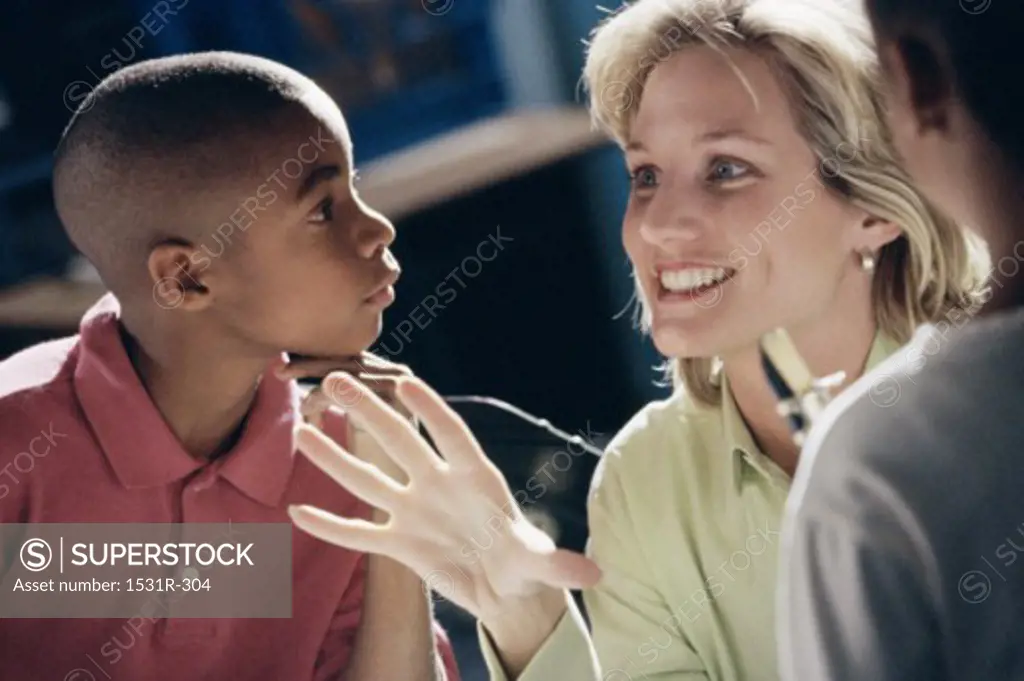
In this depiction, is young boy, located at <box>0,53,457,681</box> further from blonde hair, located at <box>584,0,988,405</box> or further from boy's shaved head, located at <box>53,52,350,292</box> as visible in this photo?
blonde hair, located at <box>584,0,988,405</box>

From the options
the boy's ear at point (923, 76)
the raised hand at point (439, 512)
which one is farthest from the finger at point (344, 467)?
the boy's ear at point (923, 76)

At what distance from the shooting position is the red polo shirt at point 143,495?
759mm

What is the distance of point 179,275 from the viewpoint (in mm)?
744

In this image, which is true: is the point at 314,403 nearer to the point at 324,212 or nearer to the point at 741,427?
the point at 324,212

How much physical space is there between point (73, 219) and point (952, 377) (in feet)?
1.56

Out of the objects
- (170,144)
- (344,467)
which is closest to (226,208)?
(170,144)

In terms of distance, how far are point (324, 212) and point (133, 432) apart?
16cm

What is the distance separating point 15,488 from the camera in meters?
0.75

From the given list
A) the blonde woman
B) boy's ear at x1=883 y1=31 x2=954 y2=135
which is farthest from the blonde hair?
boy's ear at x1=883 y1=31 x2=954 y2=135

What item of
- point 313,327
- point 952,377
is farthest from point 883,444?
point 313,327

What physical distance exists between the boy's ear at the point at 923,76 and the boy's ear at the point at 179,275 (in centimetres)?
38

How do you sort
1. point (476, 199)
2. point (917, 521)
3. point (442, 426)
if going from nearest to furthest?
point (917, 521), point (442, 426), point (476, 199)

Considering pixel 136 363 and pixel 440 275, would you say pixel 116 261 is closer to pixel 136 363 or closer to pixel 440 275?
pixel 136 363

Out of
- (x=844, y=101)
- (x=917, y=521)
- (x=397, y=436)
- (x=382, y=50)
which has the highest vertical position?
(x=382, y=50)
